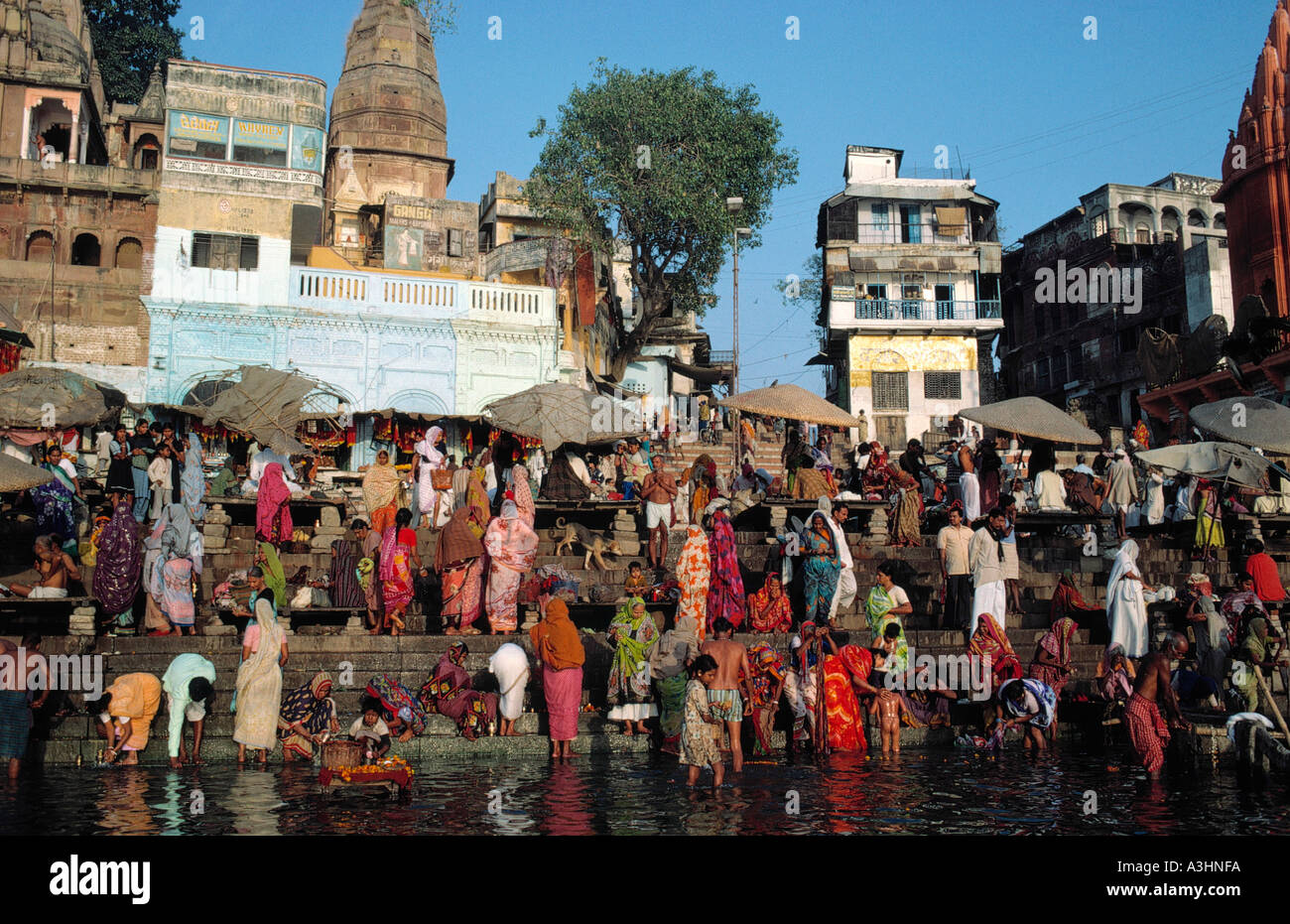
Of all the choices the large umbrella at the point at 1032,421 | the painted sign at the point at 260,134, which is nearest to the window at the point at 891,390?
the painted sign at the point at 260,134

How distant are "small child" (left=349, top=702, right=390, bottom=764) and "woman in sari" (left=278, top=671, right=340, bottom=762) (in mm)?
936

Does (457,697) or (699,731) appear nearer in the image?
(699,731)

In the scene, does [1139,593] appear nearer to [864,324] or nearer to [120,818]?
[120,818]

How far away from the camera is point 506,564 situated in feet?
41.2

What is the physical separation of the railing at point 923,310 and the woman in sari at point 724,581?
2863 cm

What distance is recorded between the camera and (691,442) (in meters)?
30.2

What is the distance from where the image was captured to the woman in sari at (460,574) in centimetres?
1266

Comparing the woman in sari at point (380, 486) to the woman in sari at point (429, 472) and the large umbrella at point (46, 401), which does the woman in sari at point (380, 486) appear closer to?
the woman in sari at point (429, 472)

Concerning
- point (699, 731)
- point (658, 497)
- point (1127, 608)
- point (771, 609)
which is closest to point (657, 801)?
point (699, 731)

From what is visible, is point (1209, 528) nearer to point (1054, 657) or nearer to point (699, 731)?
point (1054, 657)

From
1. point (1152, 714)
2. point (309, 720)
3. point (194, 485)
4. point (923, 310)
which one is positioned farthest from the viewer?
point (923, 310)

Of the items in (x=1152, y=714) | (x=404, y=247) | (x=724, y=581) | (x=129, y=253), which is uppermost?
(x=404, y=247)

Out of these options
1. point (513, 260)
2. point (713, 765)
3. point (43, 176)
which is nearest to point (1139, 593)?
point (713, 765)

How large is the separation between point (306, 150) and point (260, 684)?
20.5 m
